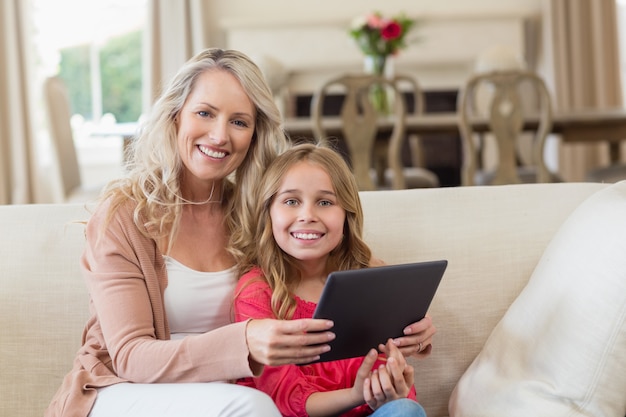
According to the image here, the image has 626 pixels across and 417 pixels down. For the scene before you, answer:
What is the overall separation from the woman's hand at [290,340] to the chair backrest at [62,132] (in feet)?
10.1

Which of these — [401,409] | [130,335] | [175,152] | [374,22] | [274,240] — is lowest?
[401,409]

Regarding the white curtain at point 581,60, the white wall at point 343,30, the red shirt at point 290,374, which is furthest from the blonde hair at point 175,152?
the white curtain at point 581,60

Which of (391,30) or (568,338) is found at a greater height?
(391,30)

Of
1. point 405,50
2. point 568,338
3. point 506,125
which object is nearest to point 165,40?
point 405,50

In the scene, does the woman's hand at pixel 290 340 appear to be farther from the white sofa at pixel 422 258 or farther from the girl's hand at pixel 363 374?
the white sofa at pixel 422 258

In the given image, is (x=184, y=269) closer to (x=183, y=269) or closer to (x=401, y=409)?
(x=183, y=269)

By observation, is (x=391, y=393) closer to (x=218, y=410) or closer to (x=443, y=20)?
(x=218, y=410)

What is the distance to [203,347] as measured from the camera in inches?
55.6

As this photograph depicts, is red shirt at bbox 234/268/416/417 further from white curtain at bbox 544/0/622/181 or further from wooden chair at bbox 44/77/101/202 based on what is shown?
white curtain at bbox 544/0/622/181

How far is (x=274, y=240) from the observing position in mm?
1660

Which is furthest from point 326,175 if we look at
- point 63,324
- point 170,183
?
point 63,324

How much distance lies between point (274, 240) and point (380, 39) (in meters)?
3.32

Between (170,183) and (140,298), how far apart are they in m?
0.26

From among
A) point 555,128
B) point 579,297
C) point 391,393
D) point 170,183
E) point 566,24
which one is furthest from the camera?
point 566,24
